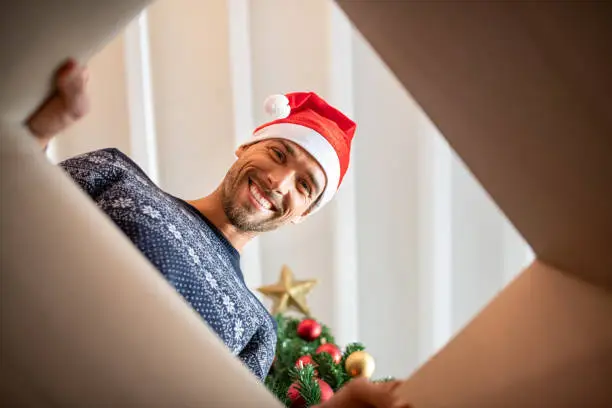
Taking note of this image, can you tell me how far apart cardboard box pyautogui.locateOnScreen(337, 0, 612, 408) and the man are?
0.08m

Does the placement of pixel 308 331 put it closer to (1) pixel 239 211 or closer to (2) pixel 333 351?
(2) pixel 333 351

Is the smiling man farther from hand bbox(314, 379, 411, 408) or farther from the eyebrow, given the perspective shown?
hand bbox(314, 379, 411, 408)

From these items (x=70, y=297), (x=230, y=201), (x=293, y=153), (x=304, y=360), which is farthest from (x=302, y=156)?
(x=70, y=297)

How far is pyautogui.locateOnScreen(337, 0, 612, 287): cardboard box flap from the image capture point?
25 centimetres

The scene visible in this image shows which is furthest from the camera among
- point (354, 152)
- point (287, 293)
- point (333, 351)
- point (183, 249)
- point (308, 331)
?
point (354, 152)

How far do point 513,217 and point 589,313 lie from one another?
0.20ft

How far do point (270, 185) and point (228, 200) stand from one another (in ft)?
0.23

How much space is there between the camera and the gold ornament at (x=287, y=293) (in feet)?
4.57

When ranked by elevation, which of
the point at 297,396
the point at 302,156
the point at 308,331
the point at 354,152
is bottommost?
the point at 297,396

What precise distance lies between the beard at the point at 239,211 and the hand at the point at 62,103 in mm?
600

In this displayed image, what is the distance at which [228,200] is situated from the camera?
0.94 metres

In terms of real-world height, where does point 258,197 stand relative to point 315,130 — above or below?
below

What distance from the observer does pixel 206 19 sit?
5.32 ft

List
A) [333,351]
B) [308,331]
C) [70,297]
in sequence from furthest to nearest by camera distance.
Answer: [308,331]
[333,351]
[70,297]
